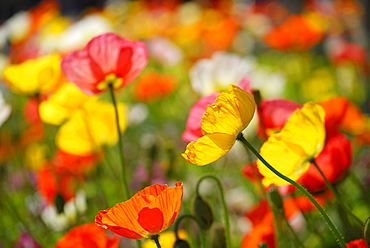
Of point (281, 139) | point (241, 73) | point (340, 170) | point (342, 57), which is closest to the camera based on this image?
point (281, 139)

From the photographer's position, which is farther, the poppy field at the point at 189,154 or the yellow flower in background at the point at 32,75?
the yellow flower in background at the point at 32,75

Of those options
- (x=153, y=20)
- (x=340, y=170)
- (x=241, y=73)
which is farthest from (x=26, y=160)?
(x=153, y=20)

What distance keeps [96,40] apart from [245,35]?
12.0 ft

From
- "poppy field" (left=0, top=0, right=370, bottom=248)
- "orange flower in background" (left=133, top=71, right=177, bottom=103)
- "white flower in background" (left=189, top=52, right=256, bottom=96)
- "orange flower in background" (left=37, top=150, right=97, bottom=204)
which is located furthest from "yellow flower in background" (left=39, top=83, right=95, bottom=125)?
"orange flower in background" (left=133, top=71, right=177, bottom=103)

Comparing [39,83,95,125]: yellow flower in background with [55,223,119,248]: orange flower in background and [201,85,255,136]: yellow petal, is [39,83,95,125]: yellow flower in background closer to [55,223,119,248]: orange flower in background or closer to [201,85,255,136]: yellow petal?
[55,223,119,248]: orange flower in background

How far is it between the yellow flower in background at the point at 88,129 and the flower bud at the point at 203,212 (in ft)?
1.49

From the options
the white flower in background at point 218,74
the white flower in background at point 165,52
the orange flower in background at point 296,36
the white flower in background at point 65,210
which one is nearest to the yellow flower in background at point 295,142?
the white flower in background at point 218,74

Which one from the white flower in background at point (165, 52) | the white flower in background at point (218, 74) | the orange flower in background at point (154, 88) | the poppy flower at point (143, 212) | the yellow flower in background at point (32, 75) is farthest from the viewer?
the white flower in background at point (165, 52)

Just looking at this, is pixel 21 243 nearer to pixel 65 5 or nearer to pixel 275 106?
pixel 275 106

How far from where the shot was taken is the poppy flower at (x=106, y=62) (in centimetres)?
88

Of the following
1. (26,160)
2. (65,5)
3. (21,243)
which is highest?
(21,243)

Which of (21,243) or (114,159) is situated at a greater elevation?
(21,243)

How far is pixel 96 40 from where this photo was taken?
2.88ft

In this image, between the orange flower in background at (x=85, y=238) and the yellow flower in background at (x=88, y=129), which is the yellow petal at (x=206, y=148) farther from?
the yellow flower in background at (x=88, y=129)
